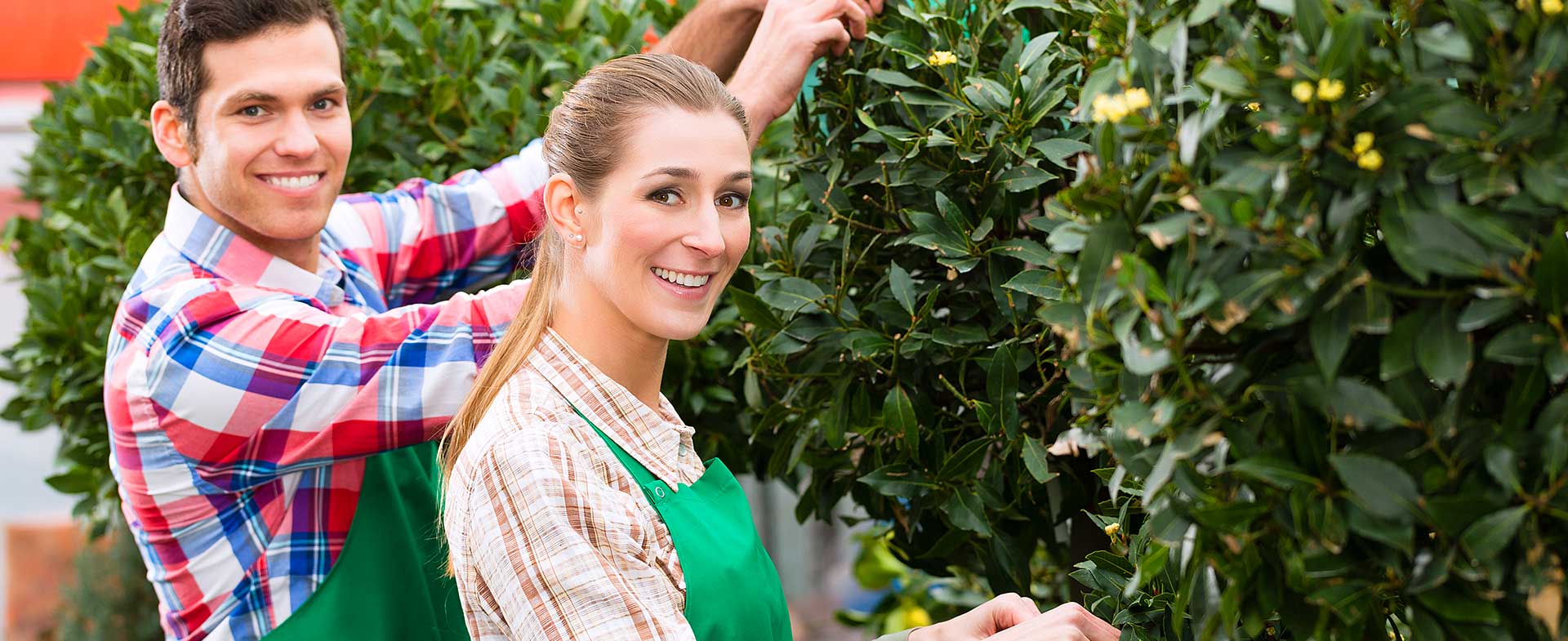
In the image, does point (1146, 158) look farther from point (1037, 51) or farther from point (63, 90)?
point (63, 90)

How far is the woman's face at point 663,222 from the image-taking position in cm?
189

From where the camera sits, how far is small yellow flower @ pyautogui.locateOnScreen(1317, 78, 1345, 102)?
113cm

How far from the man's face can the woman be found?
705 mm

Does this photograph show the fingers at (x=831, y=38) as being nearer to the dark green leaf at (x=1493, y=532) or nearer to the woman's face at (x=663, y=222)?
the woman's face at (x=663, y=222)

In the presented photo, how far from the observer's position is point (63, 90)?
3.50 m

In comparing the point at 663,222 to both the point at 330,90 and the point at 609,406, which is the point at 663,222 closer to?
the point at 609,406

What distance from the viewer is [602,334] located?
1944 mm

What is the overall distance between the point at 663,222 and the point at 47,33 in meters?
5.86

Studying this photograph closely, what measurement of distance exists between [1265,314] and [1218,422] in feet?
0.39

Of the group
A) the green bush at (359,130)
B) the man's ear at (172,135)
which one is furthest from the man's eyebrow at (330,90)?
the green bush at (359,130)

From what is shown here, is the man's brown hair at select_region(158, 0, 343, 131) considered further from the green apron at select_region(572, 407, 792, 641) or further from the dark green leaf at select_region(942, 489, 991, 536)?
the dark green leaf at select_region(942, 489, 991, 536)

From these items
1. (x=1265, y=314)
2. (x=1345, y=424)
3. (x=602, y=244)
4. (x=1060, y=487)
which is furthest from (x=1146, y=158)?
(x=1060, y=487)

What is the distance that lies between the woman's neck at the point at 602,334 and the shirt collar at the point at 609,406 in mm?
20

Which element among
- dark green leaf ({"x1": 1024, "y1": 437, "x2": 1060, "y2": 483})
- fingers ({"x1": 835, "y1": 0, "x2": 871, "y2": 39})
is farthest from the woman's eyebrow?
dark green leaf ({"x1": 1024, "y1": 437, "x2": 1060, "y2": 483})
